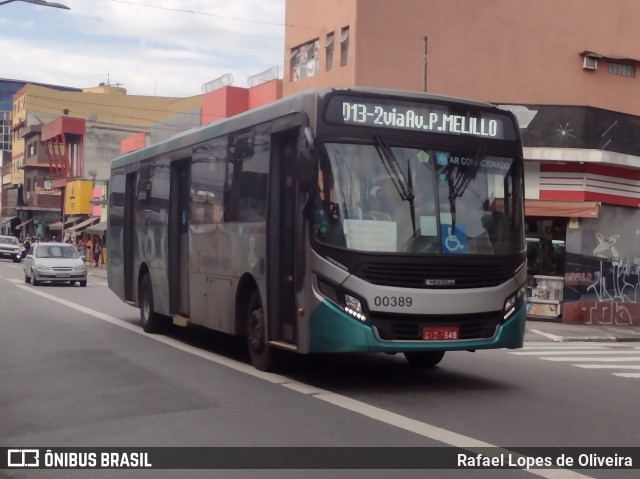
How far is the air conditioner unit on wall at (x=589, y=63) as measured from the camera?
110 ft

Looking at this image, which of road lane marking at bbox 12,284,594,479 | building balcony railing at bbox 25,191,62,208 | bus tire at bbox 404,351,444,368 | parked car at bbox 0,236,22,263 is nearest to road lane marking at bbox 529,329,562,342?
bus tire at bbox 404,351,444,368

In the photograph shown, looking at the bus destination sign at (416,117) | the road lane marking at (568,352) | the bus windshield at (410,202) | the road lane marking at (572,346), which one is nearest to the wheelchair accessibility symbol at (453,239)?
the bus windshield at (410,202)

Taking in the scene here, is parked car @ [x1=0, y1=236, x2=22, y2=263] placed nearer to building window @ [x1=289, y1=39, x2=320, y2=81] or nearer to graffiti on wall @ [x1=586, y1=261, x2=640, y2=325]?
building window @ [x1=289, y1=39, x2=320, y2=81]

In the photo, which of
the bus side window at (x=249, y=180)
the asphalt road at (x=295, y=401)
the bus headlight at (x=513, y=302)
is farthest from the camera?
the bus side window at (x=249, y=180)

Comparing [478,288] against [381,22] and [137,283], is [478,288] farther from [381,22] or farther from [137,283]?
[381,22]

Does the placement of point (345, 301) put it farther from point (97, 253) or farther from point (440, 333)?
point (97, 253)

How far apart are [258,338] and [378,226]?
8.68 ft

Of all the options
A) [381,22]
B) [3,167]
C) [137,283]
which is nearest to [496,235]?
[137,283]

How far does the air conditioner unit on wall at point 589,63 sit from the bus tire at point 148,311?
21.9 meters

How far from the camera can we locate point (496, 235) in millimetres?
10734

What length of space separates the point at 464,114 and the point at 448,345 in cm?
276

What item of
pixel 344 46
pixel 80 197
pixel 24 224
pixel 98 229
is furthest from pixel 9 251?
pixel 344 46

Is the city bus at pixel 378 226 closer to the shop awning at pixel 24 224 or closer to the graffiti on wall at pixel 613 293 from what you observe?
the graffiti on wall at pixel 613 293

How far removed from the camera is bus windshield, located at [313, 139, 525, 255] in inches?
397
